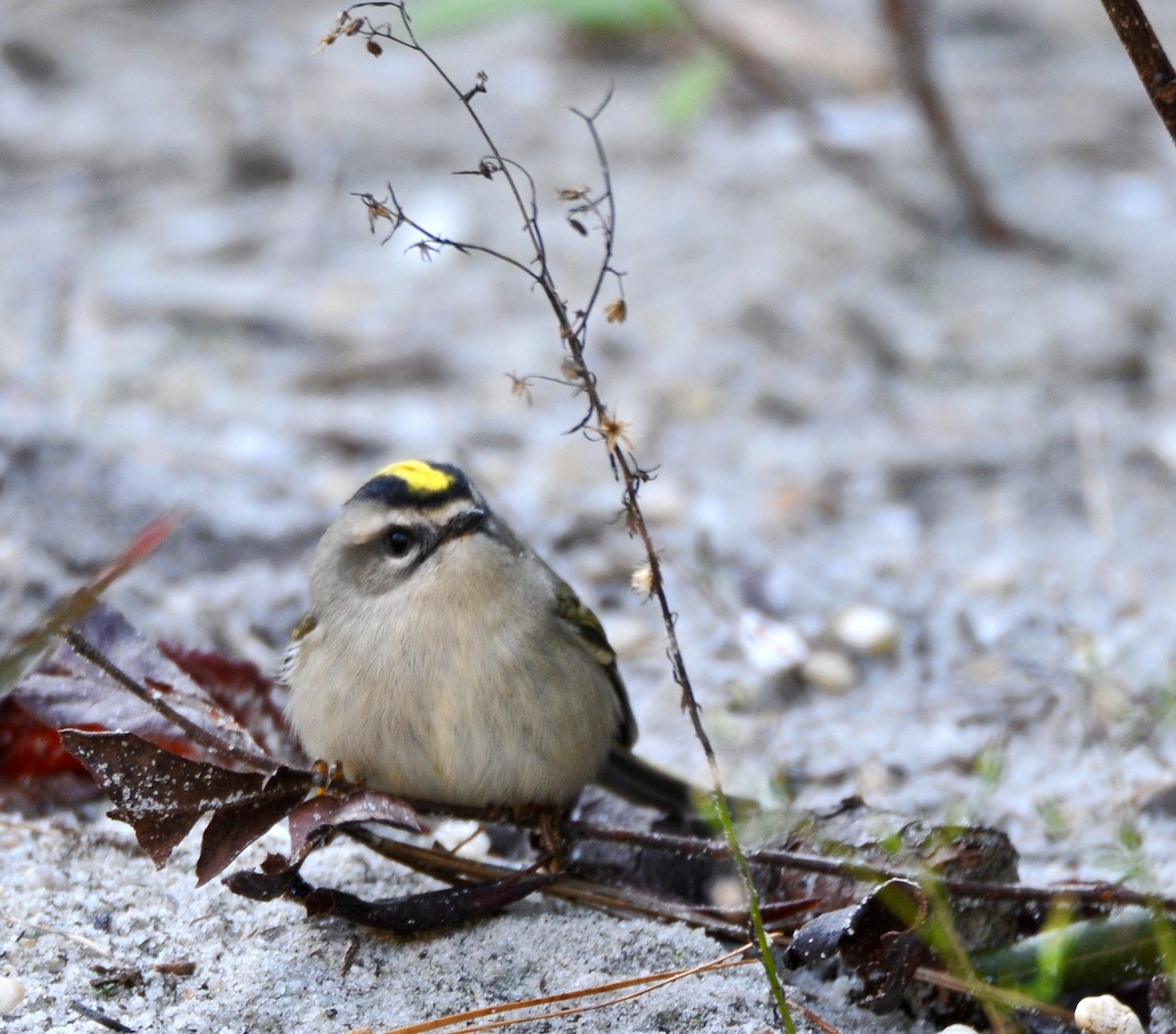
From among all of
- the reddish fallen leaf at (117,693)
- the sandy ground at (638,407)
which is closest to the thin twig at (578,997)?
the sandy ground at (638,407)

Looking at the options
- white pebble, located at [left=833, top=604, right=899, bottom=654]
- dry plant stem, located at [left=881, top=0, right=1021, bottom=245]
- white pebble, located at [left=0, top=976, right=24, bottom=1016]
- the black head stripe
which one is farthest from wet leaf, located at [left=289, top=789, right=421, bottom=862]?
dry plant stem, located at [left=881, top=0, right=1021, bottom=245]

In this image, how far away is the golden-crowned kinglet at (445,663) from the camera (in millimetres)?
3053

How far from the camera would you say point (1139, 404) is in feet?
18.0

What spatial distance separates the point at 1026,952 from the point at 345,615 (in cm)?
154

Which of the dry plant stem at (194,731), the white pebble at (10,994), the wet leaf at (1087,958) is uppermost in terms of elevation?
the dry plant stem at (194,731)

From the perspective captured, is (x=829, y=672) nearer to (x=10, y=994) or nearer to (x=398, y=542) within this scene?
(x=398, y=542)

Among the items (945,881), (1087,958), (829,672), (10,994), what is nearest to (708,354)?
(829,672)

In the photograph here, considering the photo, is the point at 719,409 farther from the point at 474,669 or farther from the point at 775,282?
the point at 474,669

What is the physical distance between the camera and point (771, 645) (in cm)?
432

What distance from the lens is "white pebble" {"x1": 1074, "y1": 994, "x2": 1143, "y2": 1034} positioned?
8.25 feet

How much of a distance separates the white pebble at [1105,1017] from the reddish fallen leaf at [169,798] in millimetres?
1458

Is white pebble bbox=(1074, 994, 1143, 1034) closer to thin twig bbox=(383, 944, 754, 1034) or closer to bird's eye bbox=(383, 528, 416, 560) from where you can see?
thin twig bbox=(383, 944, 754, 1034)

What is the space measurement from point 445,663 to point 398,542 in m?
0.35

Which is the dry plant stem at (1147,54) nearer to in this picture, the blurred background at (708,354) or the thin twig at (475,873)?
the blurred background at (708,354)
